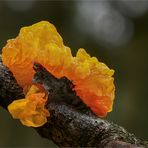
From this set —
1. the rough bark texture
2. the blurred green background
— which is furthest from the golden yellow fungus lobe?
the blurred green background

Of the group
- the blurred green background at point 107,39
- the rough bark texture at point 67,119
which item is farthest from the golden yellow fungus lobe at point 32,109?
the blurred green background at point 107,39

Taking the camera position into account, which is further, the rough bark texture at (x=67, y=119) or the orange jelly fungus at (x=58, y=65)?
the orange jelly fungus at (x=58, y=65)

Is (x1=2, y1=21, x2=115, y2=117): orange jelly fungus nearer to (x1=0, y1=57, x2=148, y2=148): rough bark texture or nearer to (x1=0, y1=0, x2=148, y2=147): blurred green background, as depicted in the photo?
(x1=0, y1=57, x2=148, y2=148): rough bark texture

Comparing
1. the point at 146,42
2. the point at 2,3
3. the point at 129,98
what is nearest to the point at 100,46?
the point at 146,42

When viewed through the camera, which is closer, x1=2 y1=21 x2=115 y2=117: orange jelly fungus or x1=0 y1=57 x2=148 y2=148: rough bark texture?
x1=0 y1=57 x2=148 y2=148: rough bark texture

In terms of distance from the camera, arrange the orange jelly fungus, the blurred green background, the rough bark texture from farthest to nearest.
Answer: the blurred green background → the orange jelly fungus → the rough bark texture

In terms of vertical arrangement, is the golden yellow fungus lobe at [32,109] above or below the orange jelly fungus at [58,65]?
below

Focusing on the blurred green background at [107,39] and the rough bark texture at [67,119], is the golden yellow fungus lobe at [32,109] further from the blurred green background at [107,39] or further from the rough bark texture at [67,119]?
the blurred green background at [107,39]
